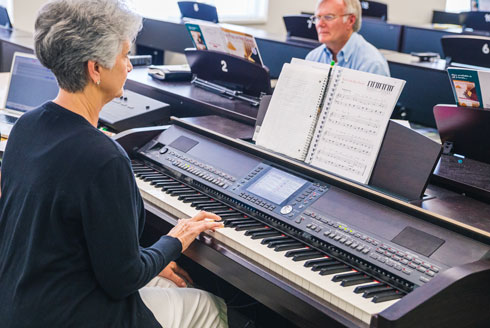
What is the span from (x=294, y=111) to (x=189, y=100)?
0.83 m

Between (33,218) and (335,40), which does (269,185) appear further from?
(335,40)

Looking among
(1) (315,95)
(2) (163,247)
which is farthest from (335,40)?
(2) (163,247)

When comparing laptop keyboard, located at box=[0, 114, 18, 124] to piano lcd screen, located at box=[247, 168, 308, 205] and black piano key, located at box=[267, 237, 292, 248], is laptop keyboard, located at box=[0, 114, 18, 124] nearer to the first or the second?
piano lcd screen, located at box=[247, 168, 308, 205]

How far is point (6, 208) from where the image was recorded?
1.39 meters

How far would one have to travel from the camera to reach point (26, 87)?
2754 millimetres

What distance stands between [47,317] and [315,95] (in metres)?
1.03

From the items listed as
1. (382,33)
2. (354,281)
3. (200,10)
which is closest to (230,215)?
(354,281)

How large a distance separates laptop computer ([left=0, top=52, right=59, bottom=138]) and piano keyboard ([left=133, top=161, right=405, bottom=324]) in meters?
0.99

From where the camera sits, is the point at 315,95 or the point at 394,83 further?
the point at 315,95

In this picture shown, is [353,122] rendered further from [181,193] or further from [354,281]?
[181,193]

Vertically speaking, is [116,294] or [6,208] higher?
[6,208]

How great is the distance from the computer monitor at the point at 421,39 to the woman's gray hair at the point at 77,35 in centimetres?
491

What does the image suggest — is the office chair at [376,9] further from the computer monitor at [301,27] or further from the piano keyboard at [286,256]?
the piano keyboard at [286,256]

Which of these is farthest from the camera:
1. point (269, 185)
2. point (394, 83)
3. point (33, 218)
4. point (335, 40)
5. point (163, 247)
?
point (335, 40)
